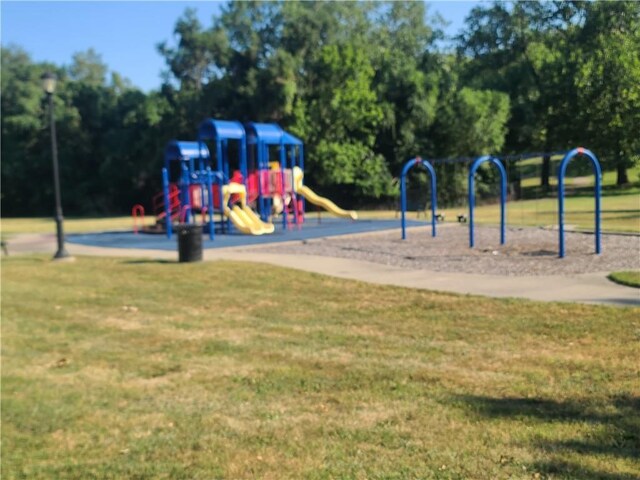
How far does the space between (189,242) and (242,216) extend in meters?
9.80

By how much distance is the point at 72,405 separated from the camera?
532cm

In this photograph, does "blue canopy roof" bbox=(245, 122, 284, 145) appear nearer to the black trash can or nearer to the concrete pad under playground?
the concrete pad under playground

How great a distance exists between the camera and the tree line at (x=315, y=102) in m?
39.9

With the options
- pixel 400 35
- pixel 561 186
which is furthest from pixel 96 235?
pixel 400 35

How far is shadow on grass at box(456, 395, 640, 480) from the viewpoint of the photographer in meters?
3.37

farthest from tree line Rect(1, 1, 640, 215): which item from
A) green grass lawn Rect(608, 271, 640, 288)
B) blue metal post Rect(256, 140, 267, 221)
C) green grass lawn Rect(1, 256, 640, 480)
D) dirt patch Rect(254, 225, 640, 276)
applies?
green grass lawn Rect(1, 256, 640, 480)

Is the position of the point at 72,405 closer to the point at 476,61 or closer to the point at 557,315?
the point at 557,315

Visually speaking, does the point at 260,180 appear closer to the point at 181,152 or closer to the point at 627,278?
the point at 181,152

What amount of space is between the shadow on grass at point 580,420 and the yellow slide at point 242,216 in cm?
1908

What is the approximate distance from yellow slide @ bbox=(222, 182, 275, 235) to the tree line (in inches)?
499

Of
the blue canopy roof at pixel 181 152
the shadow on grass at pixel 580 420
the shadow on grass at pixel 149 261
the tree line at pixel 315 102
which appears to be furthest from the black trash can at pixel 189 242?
the tree line at pixel 315 102

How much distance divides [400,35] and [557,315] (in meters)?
58.1

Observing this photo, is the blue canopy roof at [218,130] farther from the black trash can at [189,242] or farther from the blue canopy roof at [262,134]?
→ the black trash can at [189,242]

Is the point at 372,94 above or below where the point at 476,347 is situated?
above
